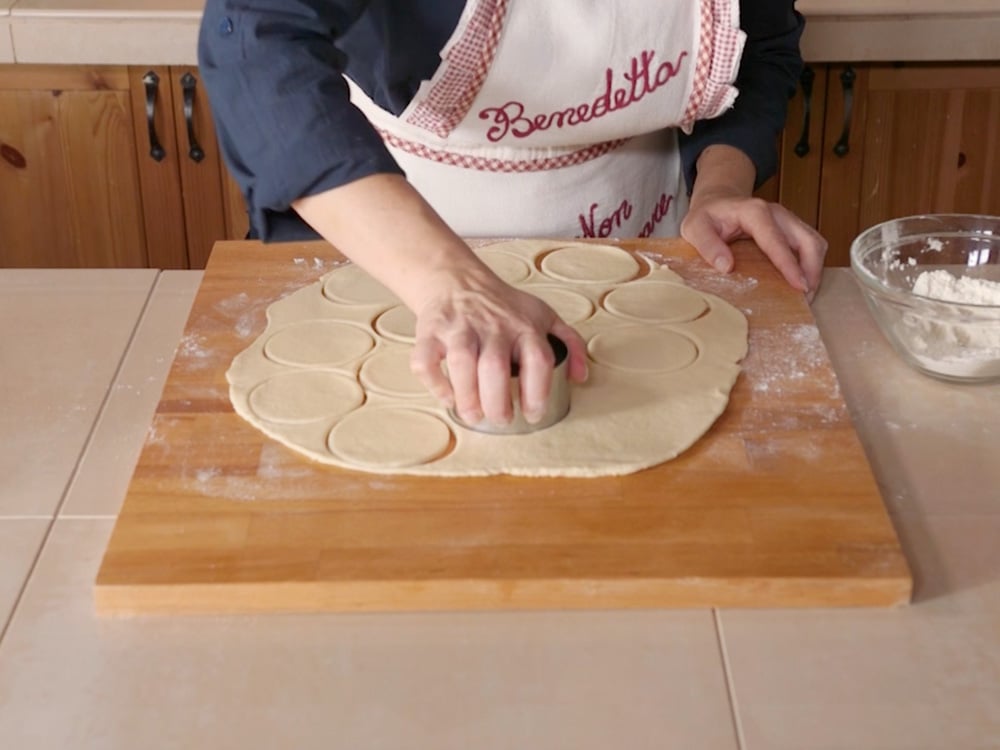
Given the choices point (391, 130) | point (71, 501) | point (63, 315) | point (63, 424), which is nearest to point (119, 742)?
point (71, 501)

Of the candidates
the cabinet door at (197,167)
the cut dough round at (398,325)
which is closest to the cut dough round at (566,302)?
the cut dough round at (398,325)

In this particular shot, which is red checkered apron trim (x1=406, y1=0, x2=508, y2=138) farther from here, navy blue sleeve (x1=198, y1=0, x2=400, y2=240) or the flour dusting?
the flour dusting

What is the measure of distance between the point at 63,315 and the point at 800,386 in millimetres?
673

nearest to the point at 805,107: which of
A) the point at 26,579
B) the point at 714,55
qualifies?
the point at 714,55

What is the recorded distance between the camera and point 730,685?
0.73 m

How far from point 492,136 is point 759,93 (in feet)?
1.04

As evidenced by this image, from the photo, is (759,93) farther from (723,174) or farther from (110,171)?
(110,171)

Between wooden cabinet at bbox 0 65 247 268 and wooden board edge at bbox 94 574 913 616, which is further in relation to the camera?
wooden cabinet at bbox 0 65 247 268

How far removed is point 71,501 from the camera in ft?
2.99

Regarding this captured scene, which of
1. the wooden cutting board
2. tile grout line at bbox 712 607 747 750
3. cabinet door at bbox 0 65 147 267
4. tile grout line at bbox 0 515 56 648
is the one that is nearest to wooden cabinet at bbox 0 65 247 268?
cabinet door at bbox 0 65 147 267

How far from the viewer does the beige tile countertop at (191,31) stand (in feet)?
6.14

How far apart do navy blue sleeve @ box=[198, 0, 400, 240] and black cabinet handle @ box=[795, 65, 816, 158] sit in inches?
44.2

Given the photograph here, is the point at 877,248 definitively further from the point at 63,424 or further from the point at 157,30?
the point at 157,30

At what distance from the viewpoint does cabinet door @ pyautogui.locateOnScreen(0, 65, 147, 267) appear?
196 centimetres
